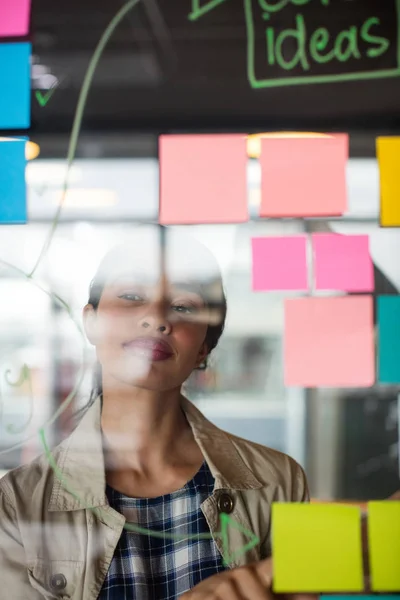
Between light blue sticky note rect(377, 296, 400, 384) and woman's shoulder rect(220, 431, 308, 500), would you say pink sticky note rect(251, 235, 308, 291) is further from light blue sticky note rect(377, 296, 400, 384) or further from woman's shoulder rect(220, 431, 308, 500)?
woman's shoulder rect(220, 431, 308, 500)

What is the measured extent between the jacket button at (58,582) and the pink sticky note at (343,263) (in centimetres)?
58

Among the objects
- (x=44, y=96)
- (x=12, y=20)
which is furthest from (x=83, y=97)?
(x=12, y=20)

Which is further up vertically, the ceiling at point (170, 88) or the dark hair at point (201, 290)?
the ceiling at point (170, 88)

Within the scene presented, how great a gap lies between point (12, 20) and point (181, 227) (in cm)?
44

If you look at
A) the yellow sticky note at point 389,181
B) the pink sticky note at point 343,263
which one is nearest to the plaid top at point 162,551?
the pink sticky note at point 343,263

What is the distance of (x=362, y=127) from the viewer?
0.96 metres

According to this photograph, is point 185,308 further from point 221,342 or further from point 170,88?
point 170,88

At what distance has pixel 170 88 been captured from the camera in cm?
97

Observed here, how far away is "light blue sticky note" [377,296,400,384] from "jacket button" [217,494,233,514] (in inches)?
11.5

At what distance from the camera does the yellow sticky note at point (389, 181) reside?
0.95 meters

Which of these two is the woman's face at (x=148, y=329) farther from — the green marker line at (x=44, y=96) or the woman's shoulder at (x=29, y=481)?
the green marker line at (x=44, y=96)

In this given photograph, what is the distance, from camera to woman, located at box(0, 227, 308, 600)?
0.92 meters

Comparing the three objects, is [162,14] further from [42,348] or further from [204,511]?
[204,511]

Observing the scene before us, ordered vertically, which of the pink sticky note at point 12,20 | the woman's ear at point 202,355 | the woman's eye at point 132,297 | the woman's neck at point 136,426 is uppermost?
the pink sticky note at point 12,20
